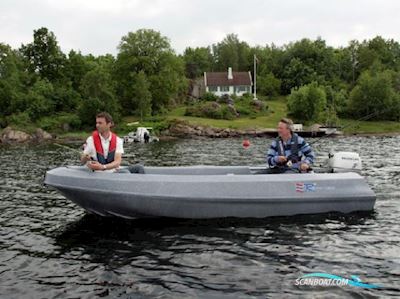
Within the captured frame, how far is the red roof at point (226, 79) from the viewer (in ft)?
285

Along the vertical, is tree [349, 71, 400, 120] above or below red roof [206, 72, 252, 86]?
below

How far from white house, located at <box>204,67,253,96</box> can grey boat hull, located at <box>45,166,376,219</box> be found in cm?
7689

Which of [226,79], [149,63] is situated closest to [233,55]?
[226,79]

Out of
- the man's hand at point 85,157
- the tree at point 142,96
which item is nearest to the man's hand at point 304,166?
the man's hand at point 85,157

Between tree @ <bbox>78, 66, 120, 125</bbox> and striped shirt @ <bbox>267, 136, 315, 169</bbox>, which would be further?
tree @ <bbox>78, 66, 120, 125</bbox>

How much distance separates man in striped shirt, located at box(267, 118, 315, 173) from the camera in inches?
412

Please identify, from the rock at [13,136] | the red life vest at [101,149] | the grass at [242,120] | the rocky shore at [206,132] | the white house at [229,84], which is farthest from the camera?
the white house at [229,84]

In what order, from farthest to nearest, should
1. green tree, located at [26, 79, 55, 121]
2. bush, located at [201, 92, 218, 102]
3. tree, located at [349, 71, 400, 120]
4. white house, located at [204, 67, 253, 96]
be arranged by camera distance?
white house, located at [204, 67, 253, 96], bush, located at [201, 92, 218, 102], tree, located at [349, 71, 400, 120], green tree, located at [26, 79, 55, 121]

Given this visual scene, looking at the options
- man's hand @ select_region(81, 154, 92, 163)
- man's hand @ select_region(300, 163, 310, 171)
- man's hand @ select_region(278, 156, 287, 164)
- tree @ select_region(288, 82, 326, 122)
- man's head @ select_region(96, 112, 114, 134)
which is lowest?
man's hand @ select_region(300, 163, 310, 171)

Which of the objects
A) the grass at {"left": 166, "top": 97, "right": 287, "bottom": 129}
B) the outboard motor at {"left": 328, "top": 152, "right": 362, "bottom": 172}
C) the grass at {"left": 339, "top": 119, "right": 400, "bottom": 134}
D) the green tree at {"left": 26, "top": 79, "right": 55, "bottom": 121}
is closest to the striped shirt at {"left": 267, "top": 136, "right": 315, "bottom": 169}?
the outboard motor at {"left": 328, "top": 152, "right": 362, "bottom": 172}

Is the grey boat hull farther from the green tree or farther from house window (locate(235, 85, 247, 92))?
house window (locate(235, 85, 247, 92))

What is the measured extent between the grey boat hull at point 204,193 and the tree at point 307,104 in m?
54.2

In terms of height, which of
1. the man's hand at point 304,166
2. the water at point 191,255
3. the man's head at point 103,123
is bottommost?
the water at point 191,255

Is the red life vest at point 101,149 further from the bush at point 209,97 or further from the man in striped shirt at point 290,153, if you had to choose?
the bush at point 209,97
